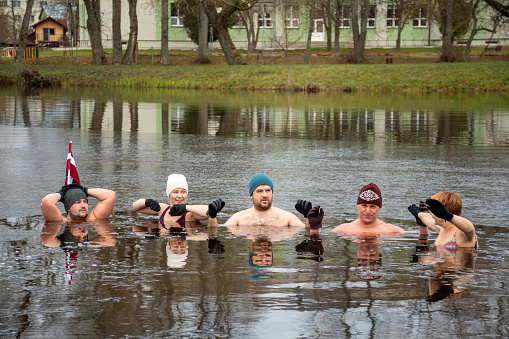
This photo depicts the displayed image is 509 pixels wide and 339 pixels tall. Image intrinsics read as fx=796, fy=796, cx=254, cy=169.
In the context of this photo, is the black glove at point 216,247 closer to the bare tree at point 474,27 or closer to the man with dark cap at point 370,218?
the man with dark cap at point 370,218

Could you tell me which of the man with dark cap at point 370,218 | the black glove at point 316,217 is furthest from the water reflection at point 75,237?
the man with dark cap at point 370,218

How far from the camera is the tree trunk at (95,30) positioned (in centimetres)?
5297

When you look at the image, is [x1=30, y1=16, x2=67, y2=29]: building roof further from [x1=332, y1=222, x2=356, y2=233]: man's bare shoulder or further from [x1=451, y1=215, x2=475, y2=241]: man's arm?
[x1=451, y1=215, x2=475, y2=241]: man's arm

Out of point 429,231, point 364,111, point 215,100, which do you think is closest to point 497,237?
point 429,231

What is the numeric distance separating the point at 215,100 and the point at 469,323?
29072mm

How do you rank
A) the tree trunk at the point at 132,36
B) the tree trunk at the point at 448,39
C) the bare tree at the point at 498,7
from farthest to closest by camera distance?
the tree trunk at the point at 132,36
the tree trunk at the point at 448,39
the bare tree at the point at 498,7

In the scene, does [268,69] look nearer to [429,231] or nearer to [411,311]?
[429,231]

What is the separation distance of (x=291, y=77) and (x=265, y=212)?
33.8 metres

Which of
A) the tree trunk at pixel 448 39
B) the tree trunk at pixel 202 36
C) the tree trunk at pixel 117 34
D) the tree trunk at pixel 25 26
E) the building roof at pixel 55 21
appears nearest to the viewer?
the tree trunk at pixel 25 26

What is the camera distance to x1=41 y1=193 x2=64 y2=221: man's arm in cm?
912

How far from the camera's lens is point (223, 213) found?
390 inches

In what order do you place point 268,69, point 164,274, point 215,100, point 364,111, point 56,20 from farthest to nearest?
point 56,20 < point 268,69 < point 215,100 < point 364,111 < point 164,274

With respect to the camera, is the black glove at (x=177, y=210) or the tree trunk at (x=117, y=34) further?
the tree trunk at (x=117, y=34)

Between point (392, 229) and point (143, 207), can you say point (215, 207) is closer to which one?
point (143, 207)
